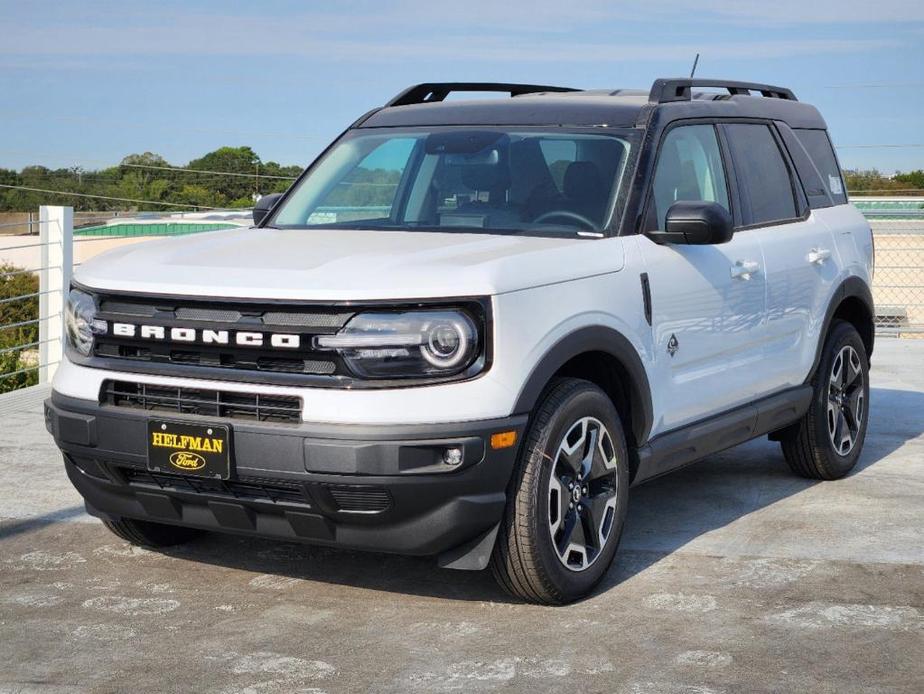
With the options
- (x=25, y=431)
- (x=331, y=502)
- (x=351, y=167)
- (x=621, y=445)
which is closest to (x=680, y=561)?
(x=621, y=445)

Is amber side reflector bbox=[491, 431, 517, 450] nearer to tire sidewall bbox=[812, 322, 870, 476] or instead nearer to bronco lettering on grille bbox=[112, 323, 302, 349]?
bronco lettering on grille bbox=[112, 323, 302, 349]

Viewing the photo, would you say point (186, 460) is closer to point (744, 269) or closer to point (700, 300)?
point (700, 300)

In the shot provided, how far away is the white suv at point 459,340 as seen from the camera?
431 cm

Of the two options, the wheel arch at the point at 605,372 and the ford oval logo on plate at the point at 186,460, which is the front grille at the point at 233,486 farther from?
the wheel arch at the point at 605,372

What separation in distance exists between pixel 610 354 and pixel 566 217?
0.62 metres

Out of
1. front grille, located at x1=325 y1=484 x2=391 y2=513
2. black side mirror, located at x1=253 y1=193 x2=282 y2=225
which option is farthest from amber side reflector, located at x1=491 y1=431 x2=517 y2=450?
black side mirror, located at x1=253 y1=193 x2=282 y2=225

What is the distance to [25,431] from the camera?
8.03 meters

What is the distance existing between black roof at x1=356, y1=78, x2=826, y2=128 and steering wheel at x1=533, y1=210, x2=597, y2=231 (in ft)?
1.61

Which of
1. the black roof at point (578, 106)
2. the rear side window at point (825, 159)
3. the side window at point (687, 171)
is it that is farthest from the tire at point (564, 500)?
the rear side window at point (825, 159)

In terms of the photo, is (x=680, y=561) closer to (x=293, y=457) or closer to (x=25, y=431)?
(x=293, y=457)

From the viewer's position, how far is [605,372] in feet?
17.1

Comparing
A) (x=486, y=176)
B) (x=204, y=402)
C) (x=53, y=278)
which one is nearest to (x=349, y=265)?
(x=204, y=402)

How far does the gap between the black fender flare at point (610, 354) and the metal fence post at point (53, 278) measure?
5.89 m

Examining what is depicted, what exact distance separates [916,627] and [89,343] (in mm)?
2921
